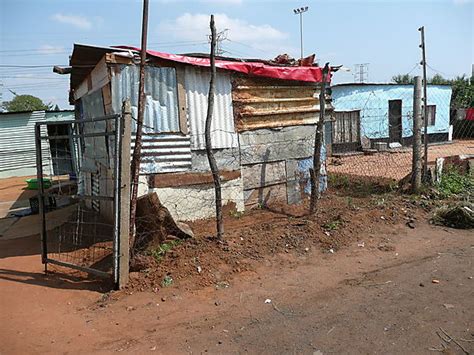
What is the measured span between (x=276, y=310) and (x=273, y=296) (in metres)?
0.33

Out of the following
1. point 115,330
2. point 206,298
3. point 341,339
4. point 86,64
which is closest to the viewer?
point 341,339

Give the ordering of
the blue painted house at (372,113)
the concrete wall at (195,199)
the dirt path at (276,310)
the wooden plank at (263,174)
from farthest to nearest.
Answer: the blue painted house at (372,113), the wooden plank at (263,174), the concrete wall at (195,199), the dirt path at (276,310)

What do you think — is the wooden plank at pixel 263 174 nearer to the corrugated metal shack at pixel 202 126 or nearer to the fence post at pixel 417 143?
the corrugated metal shack at pixel 202 126

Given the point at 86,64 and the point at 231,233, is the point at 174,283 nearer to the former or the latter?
the point at 231,233

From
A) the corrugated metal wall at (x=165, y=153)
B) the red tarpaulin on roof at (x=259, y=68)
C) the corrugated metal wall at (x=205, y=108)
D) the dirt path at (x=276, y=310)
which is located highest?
the red tarpaulin on roof at (x=259, y=68)

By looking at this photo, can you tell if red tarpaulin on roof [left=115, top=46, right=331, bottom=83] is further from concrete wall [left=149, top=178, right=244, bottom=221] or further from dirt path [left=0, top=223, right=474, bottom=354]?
dirt path [left=0, top=223, right=474, bottom=354]

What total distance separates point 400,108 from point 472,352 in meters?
19.0

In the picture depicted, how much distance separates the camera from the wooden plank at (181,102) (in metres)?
6.40

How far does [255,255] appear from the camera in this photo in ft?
17.3

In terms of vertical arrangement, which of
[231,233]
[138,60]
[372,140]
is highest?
[138,60]

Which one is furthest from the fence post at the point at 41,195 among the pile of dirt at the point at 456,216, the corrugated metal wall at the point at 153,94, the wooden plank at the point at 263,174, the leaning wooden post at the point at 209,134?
the pile of dirt at the point at 456,216

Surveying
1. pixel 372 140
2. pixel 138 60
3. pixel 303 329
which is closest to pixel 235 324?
pixel 303 329

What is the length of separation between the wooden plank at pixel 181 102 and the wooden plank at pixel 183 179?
74 centimetres

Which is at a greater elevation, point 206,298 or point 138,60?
point 138,60
